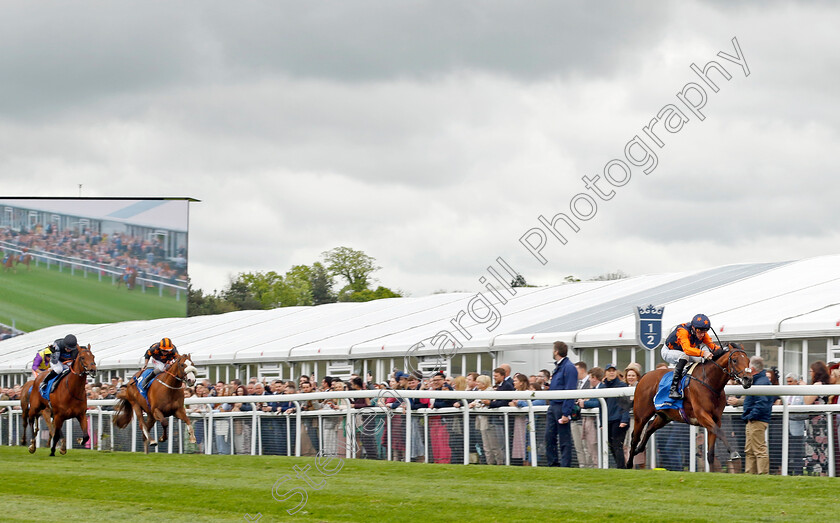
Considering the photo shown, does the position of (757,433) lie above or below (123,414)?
above

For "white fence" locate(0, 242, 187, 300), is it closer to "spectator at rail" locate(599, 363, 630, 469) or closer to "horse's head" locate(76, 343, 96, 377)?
"horse's head" locate(76, 343, 96, 377)

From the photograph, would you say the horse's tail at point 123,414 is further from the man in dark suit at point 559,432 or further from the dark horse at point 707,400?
the dark horse at point 707,400

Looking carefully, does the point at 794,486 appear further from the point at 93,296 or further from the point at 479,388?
the point at 93,296

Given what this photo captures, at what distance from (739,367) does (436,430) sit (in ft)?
12.3

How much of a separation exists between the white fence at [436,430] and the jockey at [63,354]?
1.92 metres

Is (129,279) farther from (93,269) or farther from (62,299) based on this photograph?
(62,299)

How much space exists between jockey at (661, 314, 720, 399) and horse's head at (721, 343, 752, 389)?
38cm

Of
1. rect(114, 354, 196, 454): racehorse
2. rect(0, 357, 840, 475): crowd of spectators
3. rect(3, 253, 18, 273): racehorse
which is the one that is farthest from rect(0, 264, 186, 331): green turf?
rect(0, 357, 840, 475): crowd of spectators

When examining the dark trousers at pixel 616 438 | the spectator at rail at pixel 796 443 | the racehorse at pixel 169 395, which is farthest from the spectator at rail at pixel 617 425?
the racehorse at pixel 169 395

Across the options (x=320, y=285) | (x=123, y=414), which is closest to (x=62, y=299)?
(x=123, y=414)

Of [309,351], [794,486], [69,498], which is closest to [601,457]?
[794,486]

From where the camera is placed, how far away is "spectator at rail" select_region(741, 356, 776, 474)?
396 inches

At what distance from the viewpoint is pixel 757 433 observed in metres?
10.1

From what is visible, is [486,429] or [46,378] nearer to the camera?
[486,429]
